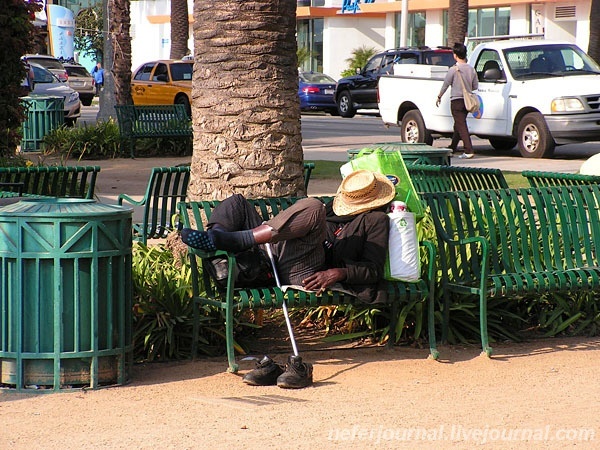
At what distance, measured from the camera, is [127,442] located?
4.64m

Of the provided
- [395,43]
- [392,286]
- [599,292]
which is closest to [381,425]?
[392,286]

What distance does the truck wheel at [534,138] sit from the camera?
1666 centimetres

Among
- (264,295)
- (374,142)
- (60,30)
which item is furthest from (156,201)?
(60,30)

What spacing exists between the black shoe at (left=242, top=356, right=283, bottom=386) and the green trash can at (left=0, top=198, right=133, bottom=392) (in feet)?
2.27

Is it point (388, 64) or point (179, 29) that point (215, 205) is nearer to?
point (388, 64)

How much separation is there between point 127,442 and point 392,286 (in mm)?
1973

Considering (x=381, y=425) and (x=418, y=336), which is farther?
(x=418, y=336)

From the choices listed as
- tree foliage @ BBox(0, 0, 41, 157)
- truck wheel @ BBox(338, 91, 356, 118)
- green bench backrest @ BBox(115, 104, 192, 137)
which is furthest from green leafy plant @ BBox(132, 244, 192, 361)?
truck wheel @ BBox(338, 91, 356, 118)

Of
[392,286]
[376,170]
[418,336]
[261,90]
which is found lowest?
[418,336]

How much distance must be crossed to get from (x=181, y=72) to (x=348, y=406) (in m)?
23.4

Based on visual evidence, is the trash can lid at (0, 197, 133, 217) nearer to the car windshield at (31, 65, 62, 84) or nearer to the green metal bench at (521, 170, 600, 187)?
the green metal bench at (521, 170, 600, 187)

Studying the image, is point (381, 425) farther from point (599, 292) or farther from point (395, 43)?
point (395, 43)

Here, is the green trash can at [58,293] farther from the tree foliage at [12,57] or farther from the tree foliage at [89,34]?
the tree foliage at [89,34]

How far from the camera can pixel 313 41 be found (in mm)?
51094
